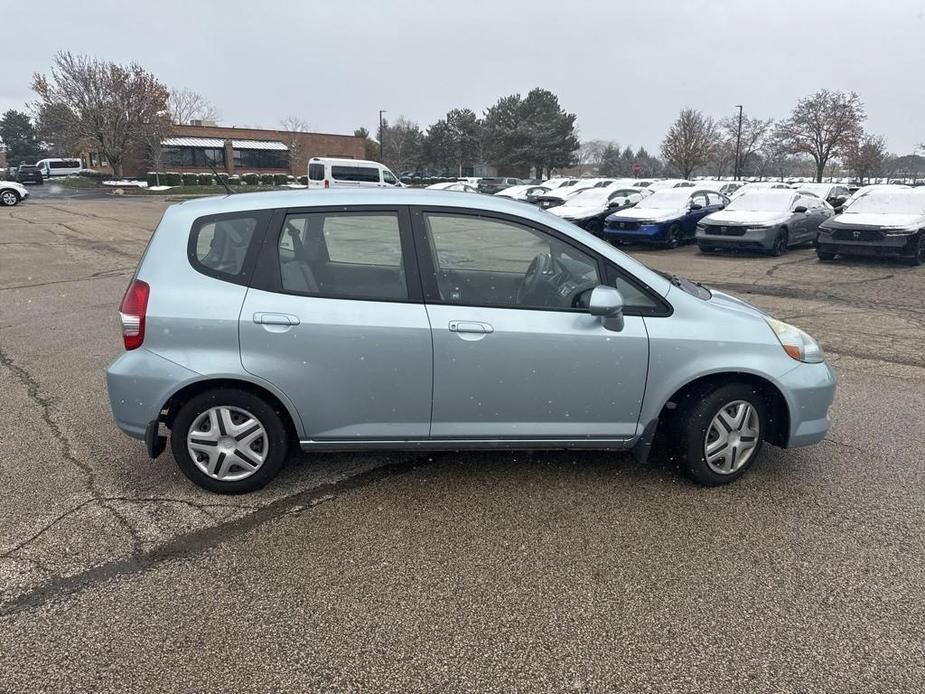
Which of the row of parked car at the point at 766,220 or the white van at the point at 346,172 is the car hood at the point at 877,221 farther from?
the white van at the point at 346,172

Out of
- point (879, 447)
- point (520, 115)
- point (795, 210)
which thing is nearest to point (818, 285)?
point (795, 210)

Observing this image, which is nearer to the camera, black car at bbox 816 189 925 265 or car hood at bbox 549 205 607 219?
black car at bbox 816 189 925 265

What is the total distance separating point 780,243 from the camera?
14.9 meters

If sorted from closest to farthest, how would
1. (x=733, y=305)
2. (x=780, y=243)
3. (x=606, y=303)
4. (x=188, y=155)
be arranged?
1. (x=606, y=303)
2. (x=733, y=305)
3. (x=780, y=243)
4. (x=188, y=155)

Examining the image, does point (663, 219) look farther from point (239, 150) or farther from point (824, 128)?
point (239, 150)

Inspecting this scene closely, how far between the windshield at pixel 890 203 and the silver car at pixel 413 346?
1271 centimetres

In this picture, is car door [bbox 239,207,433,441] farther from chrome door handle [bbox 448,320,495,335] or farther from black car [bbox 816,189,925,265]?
black car [bbox 816,189,925,265]

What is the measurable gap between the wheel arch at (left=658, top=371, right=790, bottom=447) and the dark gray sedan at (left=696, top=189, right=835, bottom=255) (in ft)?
39.6

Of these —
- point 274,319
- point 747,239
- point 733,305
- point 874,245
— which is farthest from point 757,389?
point 747,239

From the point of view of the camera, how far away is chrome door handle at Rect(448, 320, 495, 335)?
3.33 meters

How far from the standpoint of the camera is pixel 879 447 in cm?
431

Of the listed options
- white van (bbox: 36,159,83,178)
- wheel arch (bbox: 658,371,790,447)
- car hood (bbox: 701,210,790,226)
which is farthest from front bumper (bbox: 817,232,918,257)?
white van (bbox: 36,159,83,178)

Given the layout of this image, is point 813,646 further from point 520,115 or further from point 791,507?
point 520,115

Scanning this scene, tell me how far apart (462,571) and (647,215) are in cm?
1490
